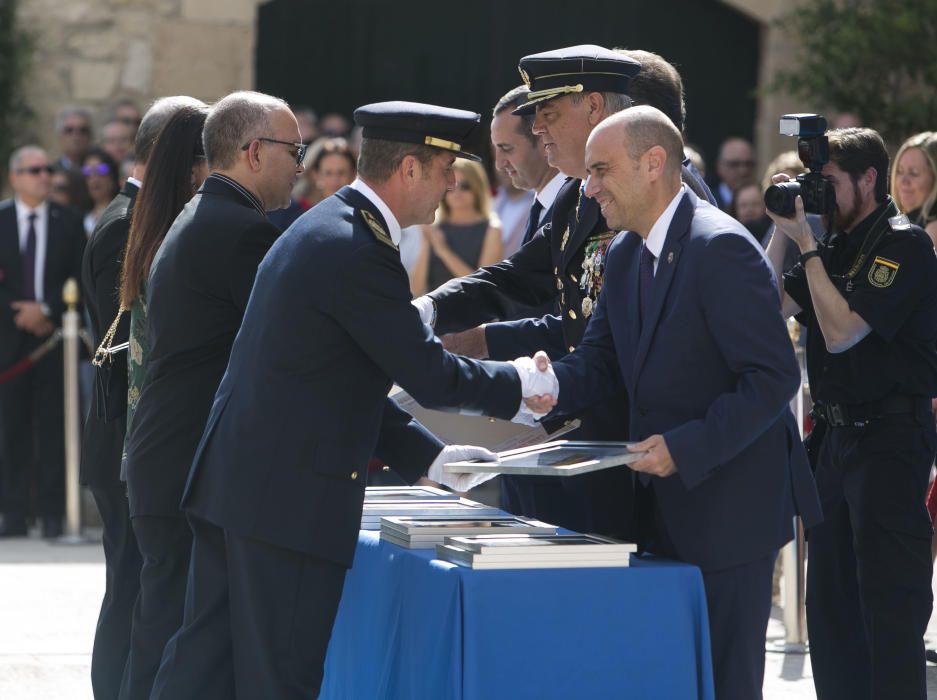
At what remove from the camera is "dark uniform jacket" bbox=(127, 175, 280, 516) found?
4.39m

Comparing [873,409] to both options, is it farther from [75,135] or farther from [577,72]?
[75,135]

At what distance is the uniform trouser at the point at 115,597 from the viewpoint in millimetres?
5000

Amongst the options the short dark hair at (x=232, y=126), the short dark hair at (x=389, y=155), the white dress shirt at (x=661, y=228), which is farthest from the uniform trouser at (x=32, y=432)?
the white dress shirt at (x=661, y=228)

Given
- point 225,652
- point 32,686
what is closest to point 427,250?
point 32,686

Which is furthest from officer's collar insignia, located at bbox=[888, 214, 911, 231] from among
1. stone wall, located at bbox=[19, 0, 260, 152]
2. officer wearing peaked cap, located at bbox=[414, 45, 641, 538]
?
stone wall, located at bbox=[19, 0, 260, 152]

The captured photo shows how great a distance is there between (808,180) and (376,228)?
1454 millimetres

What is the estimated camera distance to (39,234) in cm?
903

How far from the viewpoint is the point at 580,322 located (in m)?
4.82

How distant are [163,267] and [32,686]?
2034 mm

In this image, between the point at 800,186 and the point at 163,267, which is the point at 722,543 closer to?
the point at 800,186

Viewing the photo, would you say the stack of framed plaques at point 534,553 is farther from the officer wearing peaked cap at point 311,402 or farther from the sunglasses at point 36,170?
the sunglasses at point 36,170

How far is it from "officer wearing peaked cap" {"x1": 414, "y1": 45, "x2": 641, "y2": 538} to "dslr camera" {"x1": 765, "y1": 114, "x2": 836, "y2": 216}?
1.50 ft

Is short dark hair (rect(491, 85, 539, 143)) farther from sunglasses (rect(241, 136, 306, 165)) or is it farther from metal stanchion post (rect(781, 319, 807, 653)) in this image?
metal stanchion post (rect(781, 319, 807, 653))

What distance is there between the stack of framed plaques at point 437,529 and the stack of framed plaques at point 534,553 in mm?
162
